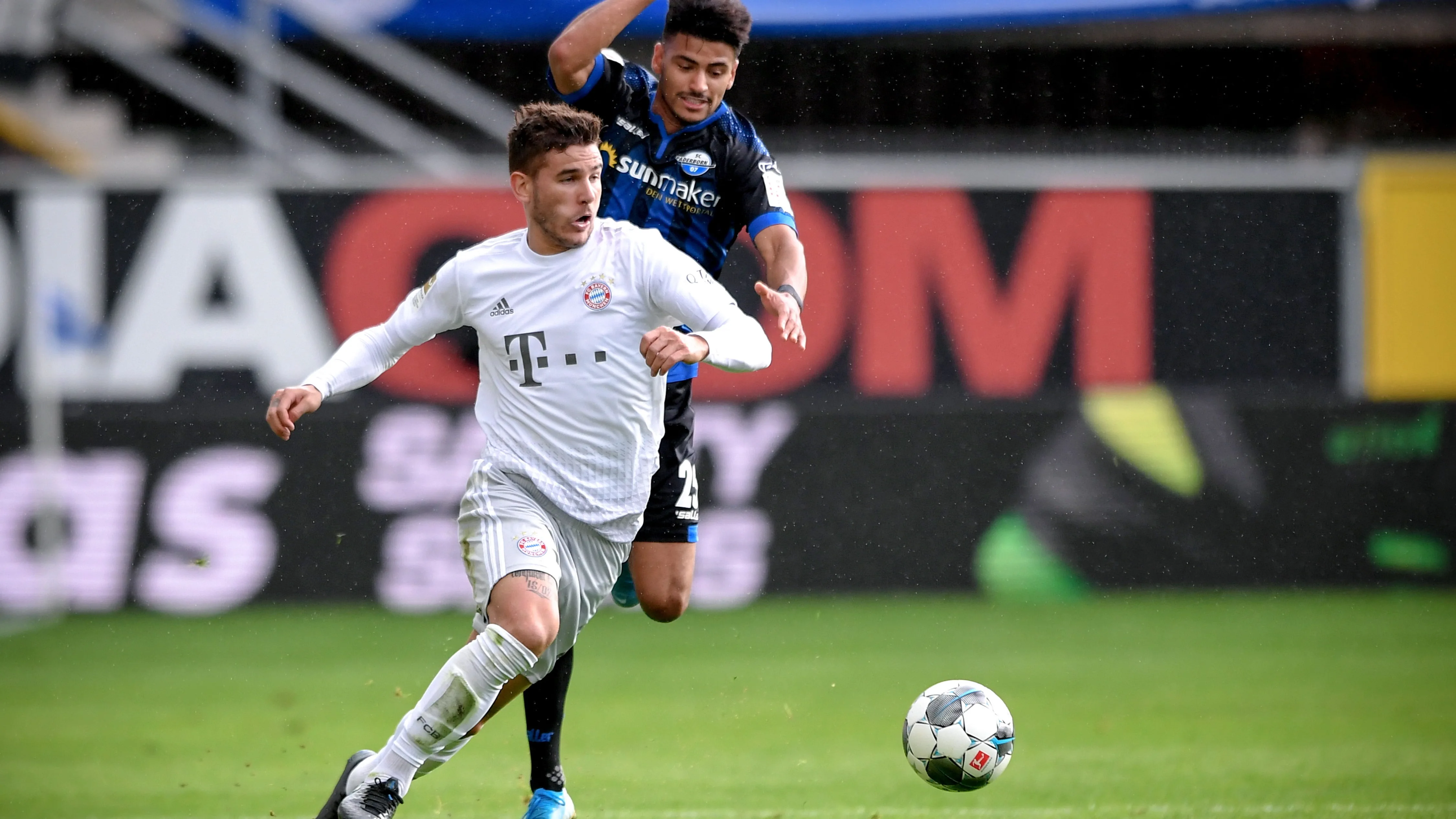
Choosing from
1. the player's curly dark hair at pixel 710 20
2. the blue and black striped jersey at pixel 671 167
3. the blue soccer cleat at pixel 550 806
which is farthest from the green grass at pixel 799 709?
the player's curly dark hair at pixel 710 20

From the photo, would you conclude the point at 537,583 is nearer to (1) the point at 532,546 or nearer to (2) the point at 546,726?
(1) the point at 532,546

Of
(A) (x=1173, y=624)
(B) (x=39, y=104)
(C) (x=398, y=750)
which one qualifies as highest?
(B) (x=39, y=104)

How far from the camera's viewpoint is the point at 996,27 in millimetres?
14359

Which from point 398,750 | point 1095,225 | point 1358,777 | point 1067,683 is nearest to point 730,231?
point 398,750

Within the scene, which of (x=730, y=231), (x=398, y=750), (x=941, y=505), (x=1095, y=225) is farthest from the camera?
(x=1095, y=225)

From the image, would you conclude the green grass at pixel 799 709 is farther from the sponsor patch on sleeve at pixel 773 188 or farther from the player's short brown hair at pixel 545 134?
the player's short brown hair at pixel 545 134

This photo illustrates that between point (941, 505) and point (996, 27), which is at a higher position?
point (996, 27)

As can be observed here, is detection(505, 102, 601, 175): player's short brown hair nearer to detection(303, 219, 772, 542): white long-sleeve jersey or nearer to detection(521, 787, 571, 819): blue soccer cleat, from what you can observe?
detection(303, 219, 772, 542): white long-sleeve jersey

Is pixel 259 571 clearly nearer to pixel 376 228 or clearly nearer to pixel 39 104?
pixel 376 228

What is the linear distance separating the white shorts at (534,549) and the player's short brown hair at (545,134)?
3.06 feet

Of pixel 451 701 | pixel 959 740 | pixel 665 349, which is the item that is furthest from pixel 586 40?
pixel 959 740

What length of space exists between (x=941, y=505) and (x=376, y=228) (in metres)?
4.61

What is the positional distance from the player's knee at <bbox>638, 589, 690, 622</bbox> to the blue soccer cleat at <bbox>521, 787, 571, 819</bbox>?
68 cm

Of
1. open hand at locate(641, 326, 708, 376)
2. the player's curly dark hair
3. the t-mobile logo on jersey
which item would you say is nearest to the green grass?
the t-mobile logo on jersey
